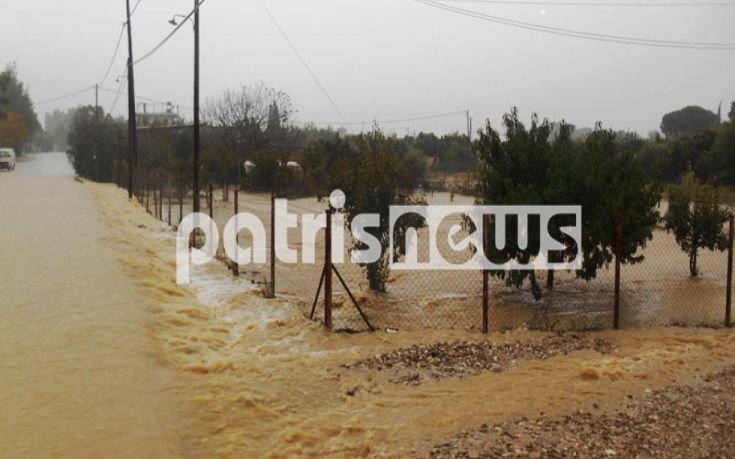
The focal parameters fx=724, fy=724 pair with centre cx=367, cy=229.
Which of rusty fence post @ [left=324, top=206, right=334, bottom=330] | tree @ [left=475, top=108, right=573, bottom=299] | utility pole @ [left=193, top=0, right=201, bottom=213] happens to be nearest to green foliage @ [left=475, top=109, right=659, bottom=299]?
tree @ [left=475, top=108, right=573, bottom=299]

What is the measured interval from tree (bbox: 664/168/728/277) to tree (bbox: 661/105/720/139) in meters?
66.4

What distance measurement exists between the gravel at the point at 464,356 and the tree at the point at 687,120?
73.1m

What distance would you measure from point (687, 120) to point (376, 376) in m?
77.9

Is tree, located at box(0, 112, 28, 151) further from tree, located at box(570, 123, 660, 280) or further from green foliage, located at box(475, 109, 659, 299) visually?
tree, located at box(570, 123, 660, 280)

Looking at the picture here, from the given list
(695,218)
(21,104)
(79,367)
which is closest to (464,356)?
(79,367)

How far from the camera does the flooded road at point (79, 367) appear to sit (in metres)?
5.36

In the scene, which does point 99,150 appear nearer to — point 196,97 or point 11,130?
point 11,130

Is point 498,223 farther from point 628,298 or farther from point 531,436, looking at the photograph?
point 531,436

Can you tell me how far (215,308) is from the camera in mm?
10289

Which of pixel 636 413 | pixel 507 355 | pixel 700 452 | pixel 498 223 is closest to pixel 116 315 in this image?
pixel 507 355

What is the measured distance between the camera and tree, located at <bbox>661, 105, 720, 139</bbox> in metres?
74.9

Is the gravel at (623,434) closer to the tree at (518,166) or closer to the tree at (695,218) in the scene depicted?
the tree at (518,166)

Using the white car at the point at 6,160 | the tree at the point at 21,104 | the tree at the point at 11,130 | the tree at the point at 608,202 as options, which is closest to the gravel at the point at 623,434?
the tree at the point at 608,202

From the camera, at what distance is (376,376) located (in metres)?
6.98
